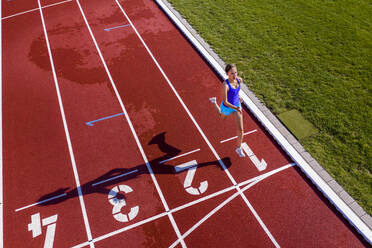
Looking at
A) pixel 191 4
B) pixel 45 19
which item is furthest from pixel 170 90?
pixel 45 19

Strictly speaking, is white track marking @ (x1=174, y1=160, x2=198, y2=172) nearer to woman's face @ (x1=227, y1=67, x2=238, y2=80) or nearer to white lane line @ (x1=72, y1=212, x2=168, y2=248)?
white lane line @ (x1=72, y1=212, x2=168, y2=248)

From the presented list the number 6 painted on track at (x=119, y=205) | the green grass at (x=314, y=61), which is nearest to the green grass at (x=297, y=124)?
the green grass at (x=314, y=61)

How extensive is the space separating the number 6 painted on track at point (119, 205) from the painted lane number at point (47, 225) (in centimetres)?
136

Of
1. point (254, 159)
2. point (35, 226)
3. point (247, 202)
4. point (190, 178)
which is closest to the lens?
point (35, 226)

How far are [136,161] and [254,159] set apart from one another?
329cm

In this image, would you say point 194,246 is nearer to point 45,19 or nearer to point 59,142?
point 59,142

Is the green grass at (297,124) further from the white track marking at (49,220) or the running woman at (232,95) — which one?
the white track marking at (49,220)

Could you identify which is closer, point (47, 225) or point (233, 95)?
point (47, 225)

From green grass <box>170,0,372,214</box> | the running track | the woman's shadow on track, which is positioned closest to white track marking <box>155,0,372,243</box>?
the running track

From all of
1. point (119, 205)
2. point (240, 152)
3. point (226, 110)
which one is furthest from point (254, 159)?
point (119, 205)

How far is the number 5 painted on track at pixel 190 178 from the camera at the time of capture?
6.40 metres

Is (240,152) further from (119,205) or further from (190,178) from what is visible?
(119,205)

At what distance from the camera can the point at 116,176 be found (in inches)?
264

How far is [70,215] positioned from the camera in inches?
239
